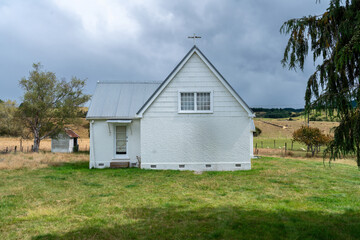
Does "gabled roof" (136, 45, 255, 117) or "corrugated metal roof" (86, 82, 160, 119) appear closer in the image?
"gabled roof" (136, 45, 255, 117)

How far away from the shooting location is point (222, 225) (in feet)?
18.6

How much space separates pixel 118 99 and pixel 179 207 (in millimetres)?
11285

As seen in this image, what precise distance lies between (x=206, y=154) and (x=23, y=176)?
A: 30.5 ft

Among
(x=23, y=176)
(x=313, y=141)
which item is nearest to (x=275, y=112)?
(x=313, y=141)

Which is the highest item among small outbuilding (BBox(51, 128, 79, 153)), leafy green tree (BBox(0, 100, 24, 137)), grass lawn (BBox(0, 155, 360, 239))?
leafy green tree (BBox(0, 100, 24, 137))

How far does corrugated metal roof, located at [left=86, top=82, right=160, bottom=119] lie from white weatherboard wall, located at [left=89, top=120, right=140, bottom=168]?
0.70 meters

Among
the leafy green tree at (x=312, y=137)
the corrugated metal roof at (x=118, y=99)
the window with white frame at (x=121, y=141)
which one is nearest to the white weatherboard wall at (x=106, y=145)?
the window with white frame at (x=121, y=141)

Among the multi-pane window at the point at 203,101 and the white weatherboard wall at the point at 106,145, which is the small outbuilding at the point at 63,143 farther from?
the multi-pane window at the point at 203,101

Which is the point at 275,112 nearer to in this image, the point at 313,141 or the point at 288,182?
the point at 313,141

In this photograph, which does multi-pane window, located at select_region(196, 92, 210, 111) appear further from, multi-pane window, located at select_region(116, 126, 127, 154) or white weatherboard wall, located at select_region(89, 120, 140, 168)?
multi-pane window, located at select_region(116, 126, 127, 154)

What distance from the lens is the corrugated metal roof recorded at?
15.8 meters

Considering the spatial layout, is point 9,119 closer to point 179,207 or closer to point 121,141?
point 121,141

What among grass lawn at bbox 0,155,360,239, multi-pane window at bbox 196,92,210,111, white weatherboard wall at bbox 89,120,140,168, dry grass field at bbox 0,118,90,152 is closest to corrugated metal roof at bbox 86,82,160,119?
white weatherboard wall at bbox 89,120,140,168

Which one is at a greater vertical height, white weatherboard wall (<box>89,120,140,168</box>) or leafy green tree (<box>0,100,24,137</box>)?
leafy green tree (<box>0,100,24,137</box>)
